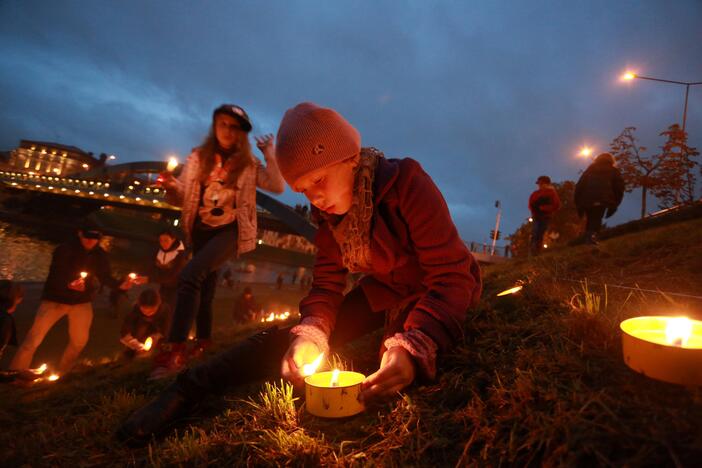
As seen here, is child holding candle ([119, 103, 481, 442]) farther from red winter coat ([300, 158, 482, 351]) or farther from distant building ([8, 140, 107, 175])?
distant building ([8, 140, 107, 175])

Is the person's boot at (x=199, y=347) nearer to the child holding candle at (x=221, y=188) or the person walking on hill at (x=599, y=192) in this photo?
the child holding candle at (x=221, y=188)

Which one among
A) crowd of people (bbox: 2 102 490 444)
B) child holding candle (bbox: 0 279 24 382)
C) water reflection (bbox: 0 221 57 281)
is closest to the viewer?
crowd of people (bbox: 2 102 490 444)

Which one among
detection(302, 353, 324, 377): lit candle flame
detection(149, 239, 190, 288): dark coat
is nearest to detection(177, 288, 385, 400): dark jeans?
detection(302, 353, 324, 377): lit candle flame

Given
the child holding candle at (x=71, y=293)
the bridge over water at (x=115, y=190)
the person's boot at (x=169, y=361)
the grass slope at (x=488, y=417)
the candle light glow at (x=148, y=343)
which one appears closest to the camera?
the grass slope at (x=488, y=417)

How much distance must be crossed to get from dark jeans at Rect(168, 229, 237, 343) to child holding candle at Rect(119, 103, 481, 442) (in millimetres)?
1153

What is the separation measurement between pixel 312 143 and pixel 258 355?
134 centimetres

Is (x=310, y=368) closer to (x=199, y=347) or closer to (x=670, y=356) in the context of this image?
(x=670, y=356)

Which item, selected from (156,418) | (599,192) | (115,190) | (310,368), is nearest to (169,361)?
(156,418)

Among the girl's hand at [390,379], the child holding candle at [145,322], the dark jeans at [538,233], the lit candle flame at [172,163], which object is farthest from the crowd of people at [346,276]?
the dark jeans at [538,233]

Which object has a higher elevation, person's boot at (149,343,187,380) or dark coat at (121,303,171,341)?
person's boot at (149,343,187,380)

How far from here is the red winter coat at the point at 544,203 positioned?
10.5 m

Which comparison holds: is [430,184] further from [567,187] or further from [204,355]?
[567,187]

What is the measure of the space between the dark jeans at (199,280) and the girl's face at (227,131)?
97cm

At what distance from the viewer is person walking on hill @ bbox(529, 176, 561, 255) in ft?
34.6
